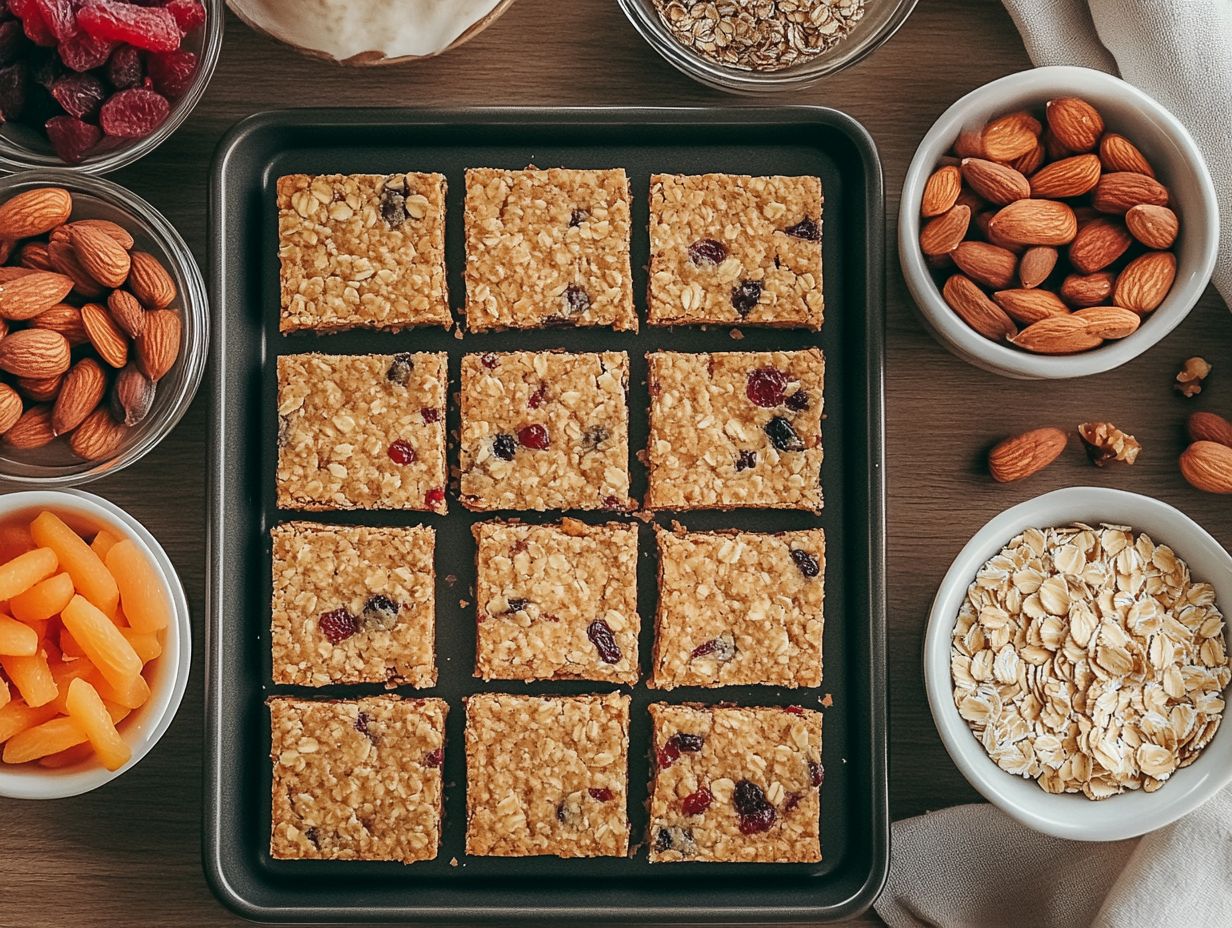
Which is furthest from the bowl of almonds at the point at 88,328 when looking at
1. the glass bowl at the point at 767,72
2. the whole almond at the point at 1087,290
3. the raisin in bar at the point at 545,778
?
the whole almond at the point at 1087,290

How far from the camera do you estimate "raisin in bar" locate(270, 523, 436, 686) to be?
5.79 feet

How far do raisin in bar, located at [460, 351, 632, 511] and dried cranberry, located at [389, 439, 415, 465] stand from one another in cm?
8

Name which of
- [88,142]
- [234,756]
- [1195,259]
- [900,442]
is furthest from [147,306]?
[1195,259]

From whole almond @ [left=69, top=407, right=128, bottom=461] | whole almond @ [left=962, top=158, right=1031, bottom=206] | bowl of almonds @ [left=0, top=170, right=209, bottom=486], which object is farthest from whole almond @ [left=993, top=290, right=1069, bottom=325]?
whole almond @ [left=69, top=407, right=128, bottom=461]

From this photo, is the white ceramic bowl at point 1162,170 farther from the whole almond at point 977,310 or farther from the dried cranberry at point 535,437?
the dried cranberry at point 535,437

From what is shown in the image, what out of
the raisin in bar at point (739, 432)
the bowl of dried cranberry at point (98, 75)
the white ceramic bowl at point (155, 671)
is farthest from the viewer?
the raisin in bar at point (739, 432)

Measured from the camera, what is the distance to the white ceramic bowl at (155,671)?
5.49 feet

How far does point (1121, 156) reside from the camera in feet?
5.63

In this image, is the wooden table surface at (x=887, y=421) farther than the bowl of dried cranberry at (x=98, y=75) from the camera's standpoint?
Yes

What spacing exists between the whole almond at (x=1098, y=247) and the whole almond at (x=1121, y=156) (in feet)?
0.28

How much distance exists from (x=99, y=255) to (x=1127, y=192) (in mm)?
1477

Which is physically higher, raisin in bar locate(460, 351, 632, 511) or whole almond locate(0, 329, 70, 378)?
whole almond locate(0, 329, 70, 378)

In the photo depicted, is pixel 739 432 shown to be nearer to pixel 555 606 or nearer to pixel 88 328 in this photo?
pixel 555 606

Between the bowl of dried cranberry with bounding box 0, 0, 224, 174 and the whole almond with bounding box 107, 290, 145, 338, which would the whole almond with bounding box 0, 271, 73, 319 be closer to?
the whole almond with bounding box 107, 290, 145, 338
